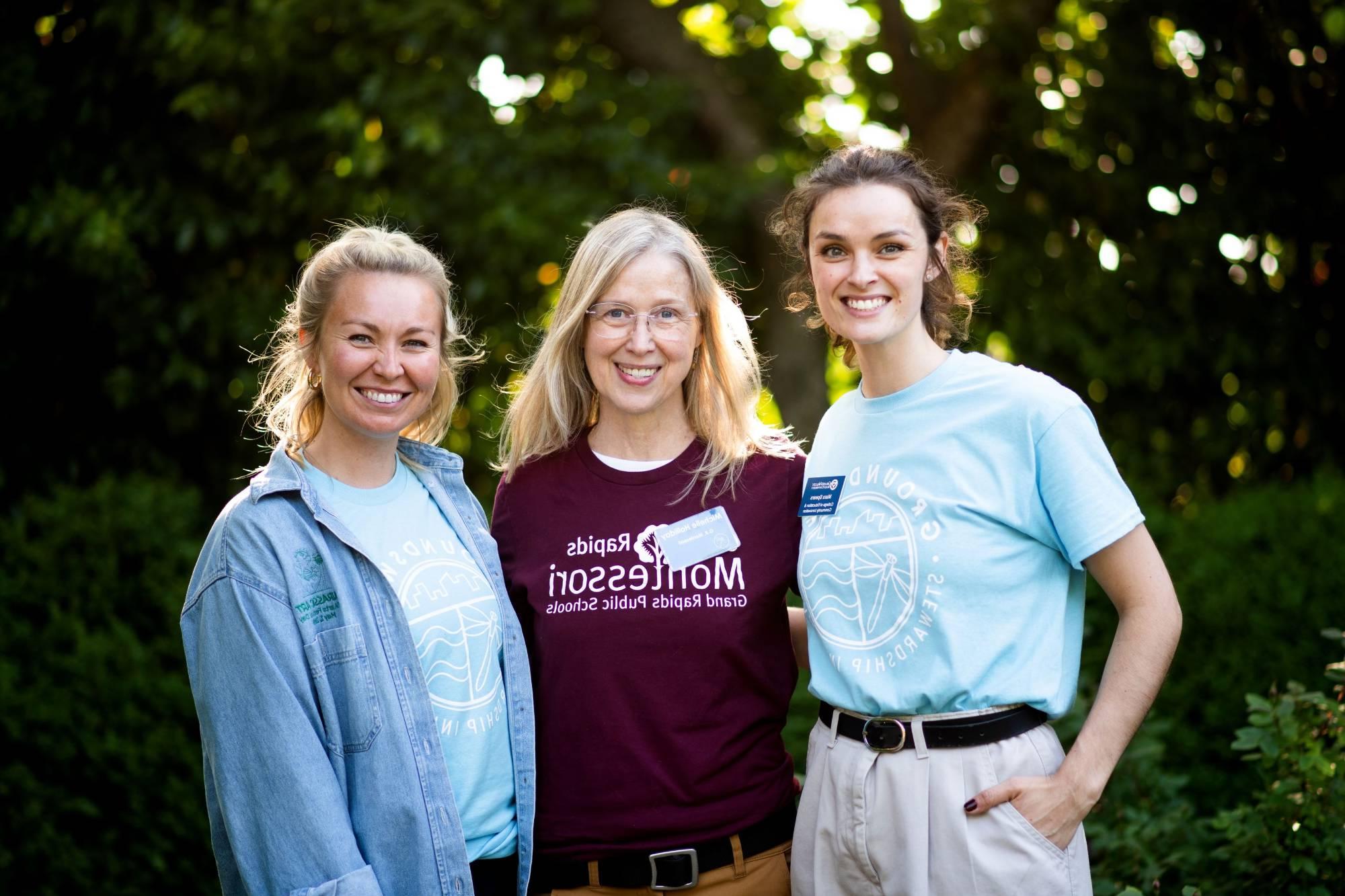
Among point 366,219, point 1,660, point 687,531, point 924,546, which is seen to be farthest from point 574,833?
point 366,219

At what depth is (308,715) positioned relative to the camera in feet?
7.14

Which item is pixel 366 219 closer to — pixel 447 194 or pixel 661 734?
pixel 447 194

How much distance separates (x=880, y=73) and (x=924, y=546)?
431cm

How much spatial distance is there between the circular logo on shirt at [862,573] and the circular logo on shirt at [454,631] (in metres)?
0.69

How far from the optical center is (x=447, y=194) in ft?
17.8

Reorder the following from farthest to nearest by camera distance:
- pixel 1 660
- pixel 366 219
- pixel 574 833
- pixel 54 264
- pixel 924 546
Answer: pixel 54 264 → pixel 366 219 → pixel 1 660 → pixel 574 833 → pixel 924 546

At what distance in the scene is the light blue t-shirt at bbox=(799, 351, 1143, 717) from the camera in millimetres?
2307

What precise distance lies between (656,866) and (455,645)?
628 mm

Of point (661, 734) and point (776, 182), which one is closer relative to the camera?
point (661, 734)

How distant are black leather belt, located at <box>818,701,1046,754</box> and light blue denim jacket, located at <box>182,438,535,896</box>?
2.79ft

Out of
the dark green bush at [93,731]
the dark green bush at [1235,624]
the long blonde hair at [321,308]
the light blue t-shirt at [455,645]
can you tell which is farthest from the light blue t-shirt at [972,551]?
the dark green bush at [93,731]

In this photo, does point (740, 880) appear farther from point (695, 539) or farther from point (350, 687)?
point (350, 687)

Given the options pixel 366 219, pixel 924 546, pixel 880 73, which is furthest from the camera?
pixel 880 73

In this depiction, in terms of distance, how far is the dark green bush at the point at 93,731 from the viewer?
12.8 ft
